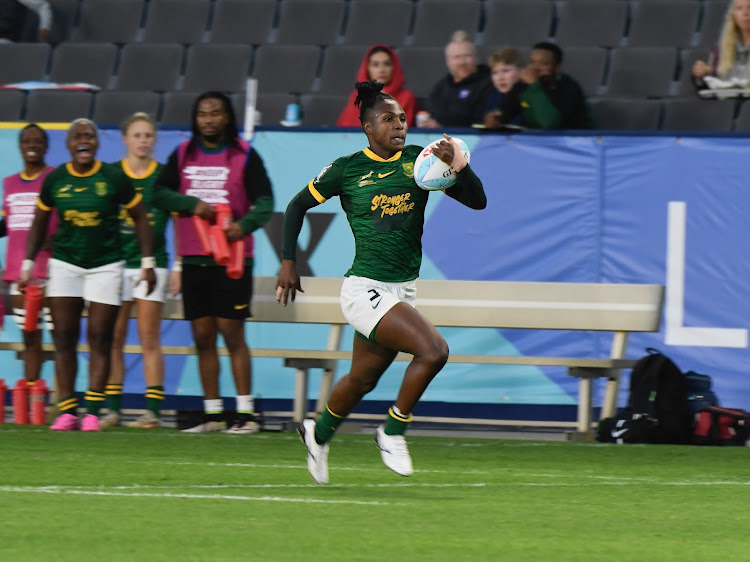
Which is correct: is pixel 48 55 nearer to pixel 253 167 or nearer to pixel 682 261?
pixel 253 167

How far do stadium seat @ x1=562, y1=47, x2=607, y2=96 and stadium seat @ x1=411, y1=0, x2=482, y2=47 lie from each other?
1.25 m

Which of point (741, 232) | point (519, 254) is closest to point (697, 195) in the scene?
point (741, 232)

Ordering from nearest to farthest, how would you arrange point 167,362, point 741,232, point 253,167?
point 253,167 → point 741,232 → point 167,362

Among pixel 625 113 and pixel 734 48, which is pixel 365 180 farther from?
pixel 625 113

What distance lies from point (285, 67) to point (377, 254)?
8027mm

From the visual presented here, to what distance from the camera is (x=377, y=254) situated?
7207 mm

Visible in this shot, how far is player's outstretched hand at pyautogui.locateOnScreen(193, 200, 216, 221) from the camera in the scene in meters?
10.3

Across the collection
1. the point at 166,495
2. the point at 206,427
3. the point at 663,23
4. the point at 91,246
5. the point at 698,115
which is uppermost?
the point at 663,23

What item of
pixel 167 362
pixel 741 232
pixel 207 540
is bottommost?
pixel 167 362

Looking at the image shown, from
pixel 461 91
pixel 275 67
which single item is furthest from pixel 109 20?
pixel 461 91

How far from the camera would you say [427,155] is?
23.0 feet

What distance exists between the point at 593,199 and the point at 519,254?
0.73 m

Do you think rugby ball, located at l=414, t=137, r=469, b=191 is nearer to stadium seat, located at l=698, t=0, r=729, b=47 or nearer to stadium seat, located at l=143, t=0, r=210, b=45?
stadium seat, located at l=698, t=0, r=729, b=47

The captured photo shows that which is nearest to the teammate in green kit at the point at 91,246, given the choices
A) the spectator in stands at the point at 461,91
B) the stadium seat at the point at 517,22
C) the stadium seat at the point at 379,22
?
the spectator in stands at the point at 461,91
